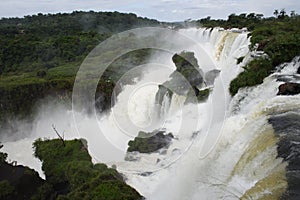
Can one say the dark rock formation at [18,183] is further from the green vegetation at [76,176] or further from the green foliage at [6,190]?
the green vegetation at [76,176]

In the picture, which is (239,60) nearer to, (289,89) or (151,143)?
(289,89)

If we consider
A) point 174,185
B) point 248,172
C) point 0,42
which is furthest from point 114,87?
point 0,42

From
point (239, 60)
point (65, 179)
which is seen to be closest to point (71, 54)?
point (239, 60)

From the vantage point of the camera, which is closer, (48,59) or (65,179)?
(65,179)

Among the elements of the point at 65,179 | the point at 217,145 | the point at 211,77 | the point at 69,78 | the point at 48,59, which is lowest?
the point at 65,179

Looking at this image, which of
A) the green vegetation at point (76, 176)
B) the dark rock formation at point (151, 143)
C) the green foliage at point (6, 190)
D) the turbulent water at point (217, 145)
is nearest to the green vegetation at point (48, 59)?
the turbulent water at point (217, 145)

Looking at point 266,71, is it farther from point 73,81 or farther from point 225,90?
point 73,81
